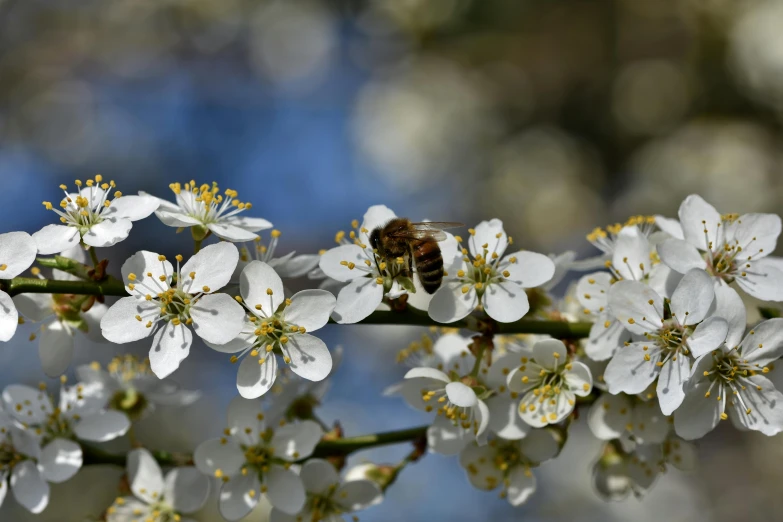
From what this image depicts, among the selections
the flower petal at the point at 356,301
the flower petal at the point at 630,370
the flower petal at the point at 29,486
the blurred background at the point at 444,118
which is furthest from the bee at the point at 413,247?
the blurred background at the point at 444,118

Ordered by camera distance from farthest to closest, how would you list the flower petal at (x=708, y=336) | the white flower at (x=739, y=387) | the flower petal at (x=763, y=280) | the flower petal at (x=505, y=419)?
the flower petal at (x=505, y=419)
the flower petal at (x=763, y=280)
the white flower at (x=739, y=387)
the flower petal at (x=708, y=336)

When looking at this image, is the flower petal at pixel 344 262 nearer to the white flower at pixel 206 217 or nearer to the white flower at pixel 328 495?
the white flower at pixel 206 217

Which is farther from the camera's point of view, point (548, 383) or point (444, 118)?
point (444, 118)

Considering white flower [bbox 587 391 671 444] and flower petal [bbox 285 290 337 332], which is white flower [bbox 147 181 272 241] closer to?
flower petal [bbox 285 290 337 332]

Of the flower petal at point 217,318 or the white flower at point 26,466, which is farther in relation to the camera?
the white flower at point 26,466

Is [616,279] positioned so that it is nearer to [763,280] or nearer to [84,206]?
[763,280]

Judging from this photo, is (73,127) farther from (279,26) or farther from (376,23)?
(376,23)

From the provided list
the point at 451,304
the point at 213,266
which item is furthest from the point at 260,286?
the point at 451,304
